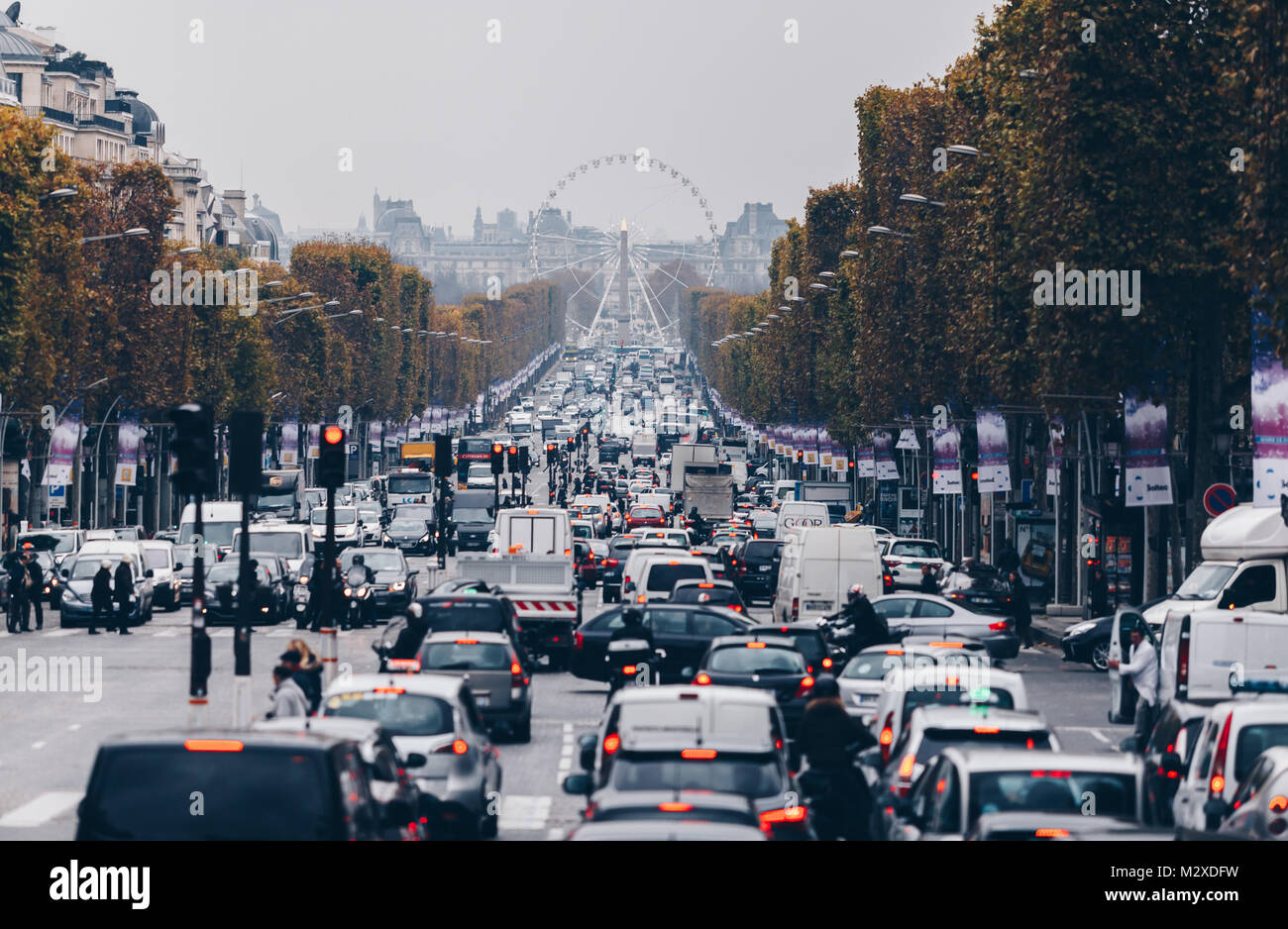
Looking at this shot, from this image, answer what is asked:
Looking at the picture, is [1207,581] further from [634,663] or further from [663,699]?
[663,699]

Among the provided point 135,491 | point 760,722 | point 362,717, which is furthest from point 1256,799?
point 135,491

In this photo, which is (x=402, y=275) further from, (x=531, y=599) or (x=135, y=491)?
(x=531, y=599)

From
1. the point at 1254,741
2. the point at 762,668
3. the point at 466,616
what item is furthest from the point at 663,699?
the point at 466,616

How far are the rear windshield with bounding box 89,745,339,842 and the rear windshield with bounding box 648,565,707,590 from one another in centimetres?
3152

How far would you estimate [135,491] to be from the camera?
273 feet

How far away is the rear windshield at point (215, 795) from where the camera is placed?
13.0 m

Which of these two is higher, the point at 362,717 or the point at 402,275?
the point at 402,275

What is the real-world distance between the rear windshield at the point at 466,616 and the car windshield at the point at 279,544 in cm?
2545

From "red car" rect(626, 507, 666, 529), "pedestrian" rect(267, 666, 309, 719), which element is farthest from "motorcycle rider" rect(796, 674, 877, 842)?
"red car" rect(626, 507, 666, 529)

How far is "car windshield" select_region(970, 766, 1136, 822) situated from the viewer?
1566 centimetres

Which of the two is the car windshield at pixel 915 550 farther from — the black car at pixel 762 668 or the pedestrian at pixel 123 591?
the black car at pixel 762 668

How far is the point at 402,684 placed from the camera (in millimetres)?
20781

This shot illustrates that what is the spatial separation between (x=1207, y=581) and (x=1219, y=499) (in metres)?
2.12
